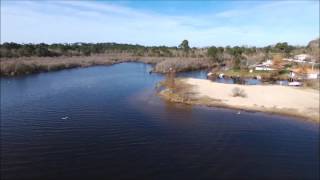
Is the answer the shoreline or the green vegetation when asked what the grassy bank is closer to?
the green vegetation

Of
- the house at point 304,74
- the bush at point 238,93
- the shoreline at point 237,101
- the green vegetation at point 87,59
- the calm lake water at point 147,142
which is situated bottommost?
the calm lake water at point 147,142

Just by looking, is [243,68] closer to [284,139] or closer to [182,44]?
[284,139]

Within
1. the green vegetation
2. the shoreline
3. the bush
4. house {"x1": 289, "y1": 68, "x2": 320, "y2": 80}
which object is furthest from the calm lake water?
the green vegetation

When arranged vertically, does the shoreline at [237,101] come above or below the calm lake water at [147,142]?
above

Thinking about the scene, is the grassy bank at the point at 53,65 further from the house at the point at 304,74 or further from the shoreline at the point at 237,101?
the shoreline at the point at 237,101

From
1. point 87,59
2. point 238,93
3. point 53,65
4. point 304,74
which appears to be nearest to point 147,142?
point 238,93

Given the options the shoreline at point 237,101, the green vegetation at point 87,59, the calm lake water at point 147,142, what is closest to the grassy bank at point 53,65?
the green vegetation at point 87,59

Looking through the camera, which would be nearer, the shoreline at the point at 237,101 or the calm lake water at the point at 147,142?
the calm lake water at the point at 147,142

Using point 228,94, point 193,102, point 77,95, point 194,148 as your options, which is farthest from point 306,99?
point 77,95

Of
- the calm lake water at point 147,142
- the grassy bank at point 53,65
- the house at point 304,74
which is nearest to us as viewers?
the calm lake water at point 147,142
